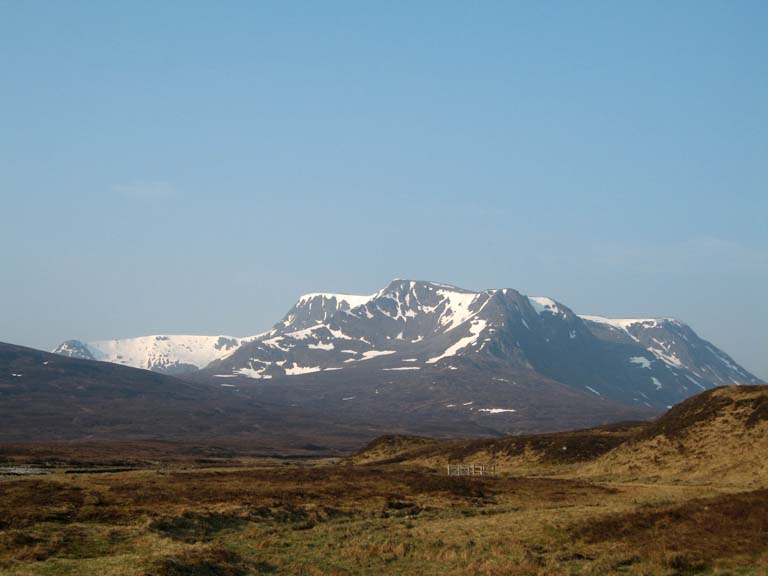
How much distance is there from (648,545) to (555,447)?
205ft

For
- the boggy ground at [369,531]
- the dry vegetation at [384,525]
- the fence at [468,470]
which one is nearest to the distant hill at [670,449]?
the dry vegetation at [384,525]

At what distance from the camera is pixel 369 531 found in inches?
1486

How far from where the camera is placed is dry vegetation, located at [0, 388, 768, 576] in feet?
95.3

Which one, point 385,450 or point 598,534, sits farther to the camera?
point 385,450

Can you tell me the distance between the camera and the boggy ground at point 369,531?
94.6ft

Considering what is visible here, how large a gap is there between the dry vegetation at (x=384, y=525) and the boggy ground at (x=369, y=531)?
9cm

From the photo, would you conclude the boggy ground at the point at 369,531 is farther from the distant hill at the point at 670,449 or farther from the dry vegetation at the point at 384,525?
the distant hill at the point at 670,449

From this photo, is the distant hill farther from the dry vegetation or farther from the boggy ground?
the boggy ground

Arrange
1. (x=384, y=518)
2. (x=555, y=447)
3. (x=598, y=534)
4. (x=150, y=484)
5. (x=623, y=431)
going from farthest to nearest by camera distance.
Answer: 1. (x=623, y=431)
2. (x=555, y=447)
3. (x=150, y=484)
4. (x=384, y=518)
5. (x=598, y=534)

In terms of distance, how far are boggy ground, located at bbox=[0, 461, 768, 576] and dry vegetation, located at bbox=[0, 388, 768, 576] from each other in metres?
0.09

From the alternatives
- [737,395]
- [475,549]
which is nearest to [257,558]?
[475,549]

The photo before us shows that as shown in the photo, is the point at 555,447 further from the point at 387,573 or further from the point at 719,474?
the point at 387,573

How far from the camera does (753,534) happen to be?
31562 millimetres

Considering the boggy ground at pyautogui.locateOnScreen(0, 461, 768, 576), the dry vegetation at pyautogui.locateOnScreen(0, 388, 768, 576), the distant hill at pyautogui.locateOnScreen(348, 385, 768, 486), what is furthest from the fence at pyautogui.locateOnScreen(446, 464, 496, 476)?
the boggy ground at pyautogui.locateOnScreen(0, 461, 768, 576)
